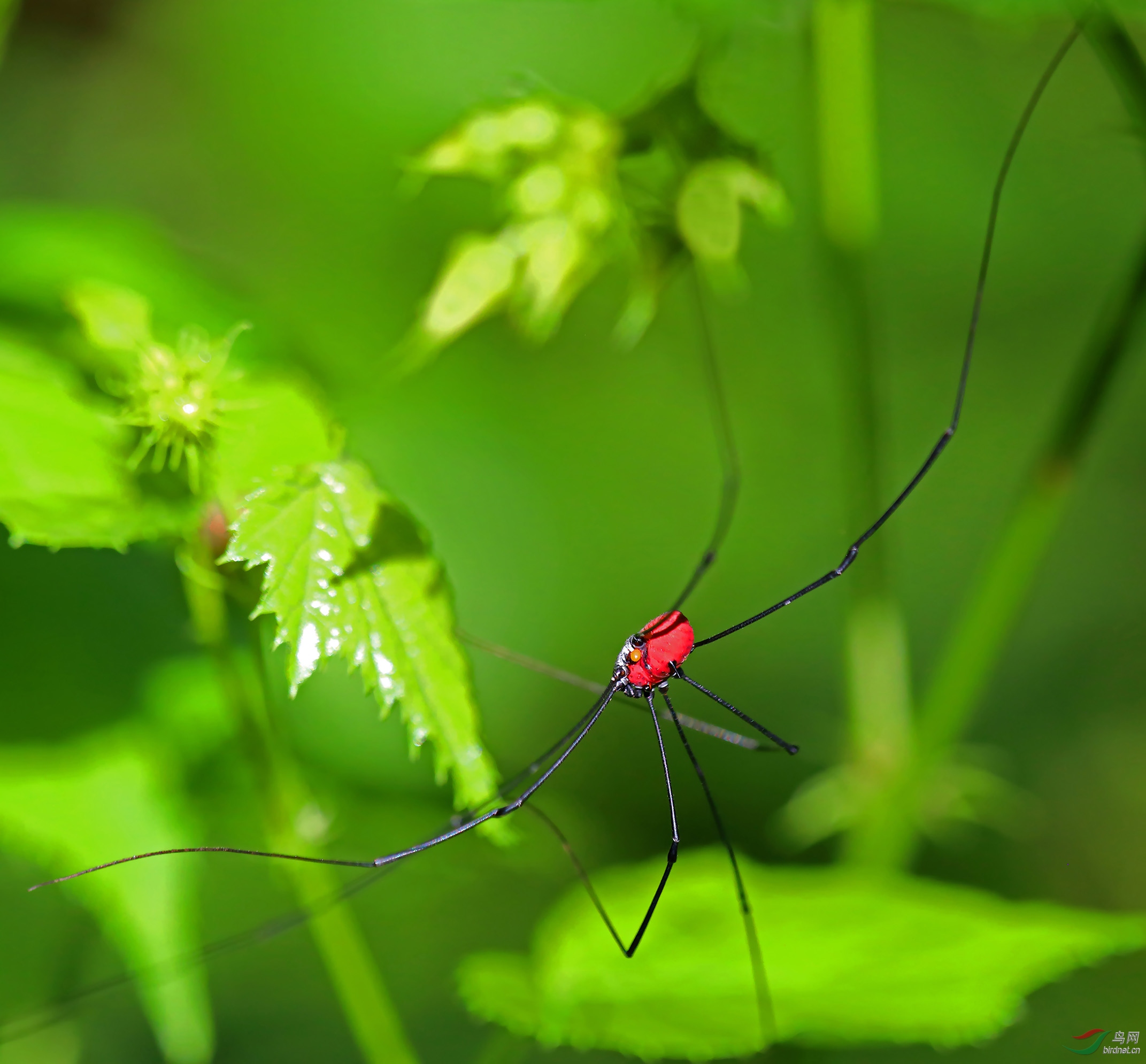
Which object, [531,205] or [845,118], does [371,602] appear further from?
[845,118]

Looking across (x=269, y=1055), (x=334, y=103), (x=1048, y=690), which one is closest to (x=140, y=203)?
(x=334, y=103)

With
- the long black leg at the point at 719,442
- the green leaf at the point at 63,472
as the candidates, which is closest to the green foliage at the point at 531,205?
the green leaf at the point at 63,472

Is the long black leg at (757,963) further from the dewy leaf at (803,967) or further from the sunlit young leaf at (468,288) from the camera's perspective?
the sunlit young leaf at (468,288)

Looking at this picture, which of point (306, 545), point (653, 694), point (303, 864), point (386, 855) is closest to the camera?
point (306, 545)

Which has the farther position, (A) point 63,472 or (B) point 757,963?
(B) point 757,963

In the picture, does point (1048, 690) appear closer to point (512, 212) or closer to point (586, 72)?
point (586, 72)

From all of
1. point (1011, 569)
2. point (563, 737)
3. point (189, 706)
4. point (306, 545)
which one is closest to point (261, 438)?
A: point (306, 545)

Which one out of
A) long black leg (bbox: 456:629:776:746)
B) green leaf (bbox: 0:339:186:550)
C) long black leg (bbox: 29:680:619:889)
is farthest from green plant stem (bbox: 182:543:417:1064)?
long black leg (bbox: 456:629:776:746)
